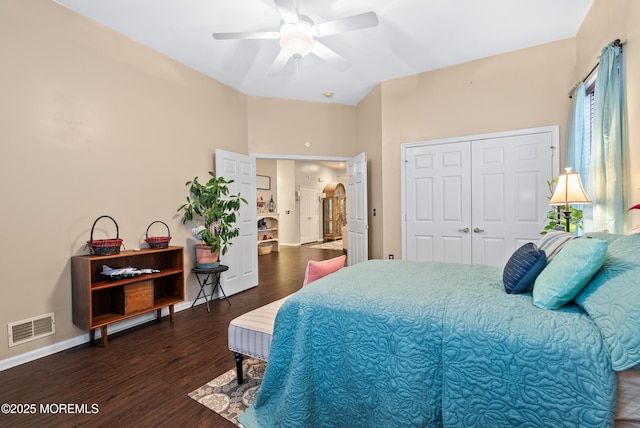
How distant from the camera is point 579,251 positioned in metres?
1.33

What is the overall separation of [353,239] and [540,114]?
305 cm

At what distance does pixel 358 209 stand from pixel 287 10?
10.2 feet

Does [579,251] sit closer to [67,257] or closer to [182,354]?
[182,354]

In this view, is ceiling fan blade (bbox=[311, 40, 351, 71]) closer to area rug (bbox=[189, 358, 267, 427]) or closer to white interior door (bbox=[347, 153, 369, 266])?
white interior door (bbox=[347, 153, 369, 266])

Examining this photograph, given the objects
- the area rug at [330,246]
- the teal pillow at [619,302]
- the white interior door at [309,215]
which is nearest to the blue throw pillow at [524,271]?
the teal pillow at [619,302]

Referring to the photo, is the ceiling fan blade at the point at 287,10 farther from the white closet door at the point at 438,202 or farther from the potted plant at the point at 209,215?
the white closet door at the point at 438,202

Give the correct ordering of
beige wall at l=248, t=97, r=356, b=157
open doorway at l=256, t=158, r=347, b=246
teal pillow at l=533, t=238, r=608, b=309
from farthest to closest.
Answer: open doorway at l=256, t=158, r=347, b=246, beige wall at l=248, t=97, r=356, b=157, teal pillow at l=533, t=238, r=608, b=309

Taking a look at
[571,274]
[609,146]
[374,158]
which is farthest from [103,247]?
[609,146]

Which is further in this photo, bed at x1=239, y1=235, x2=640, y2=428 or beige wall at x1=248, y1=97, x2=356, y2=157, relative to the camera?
beige wall at x1=248, y1=97, x2=356, y2=157

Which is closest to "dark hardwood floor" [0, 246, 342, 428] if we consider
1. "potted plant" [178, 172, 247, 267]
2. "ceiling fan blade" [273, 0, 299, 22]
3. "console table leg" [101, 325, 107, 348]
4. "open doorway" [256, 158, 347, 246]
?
"console table leg" [101, 325, 107, 348]

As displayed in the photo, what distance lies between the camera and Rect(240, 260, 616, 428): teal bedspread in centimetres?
112

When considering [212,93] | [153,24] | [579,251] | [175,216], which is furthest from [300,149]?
[579,251]

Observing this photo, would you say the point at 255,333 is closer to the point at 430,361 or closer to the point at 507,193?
the point at 430,361

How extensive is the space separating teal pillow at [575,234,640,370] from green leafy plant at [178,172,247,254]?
3.52 metres
